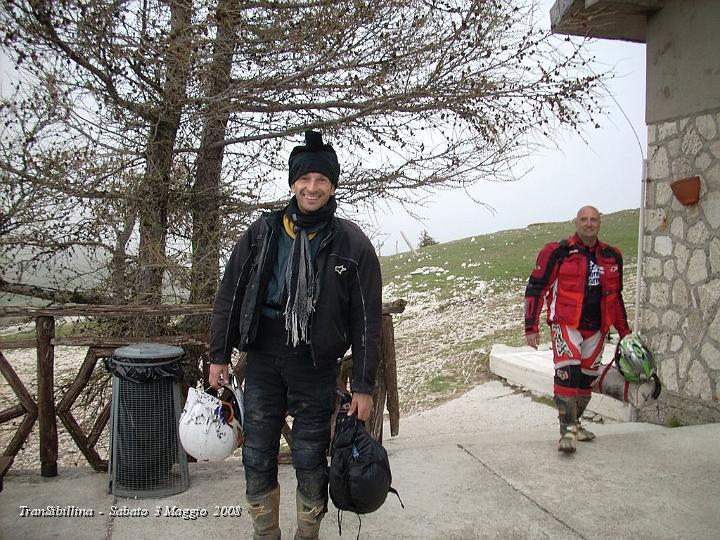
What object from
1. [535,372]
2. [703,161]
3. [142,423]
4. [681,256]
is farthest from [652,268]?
[142,423]

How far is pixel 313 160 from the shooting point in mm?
2916

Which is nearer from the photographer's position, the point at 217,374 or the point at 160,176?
the point at 217,374

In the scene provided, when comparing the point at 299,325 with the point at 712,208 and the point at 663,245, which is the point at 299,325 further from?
the point at 663,245

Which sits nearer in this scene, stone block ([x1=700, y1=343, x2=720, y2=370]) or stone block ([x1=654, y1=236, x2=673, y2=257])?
stone block ([x1=700, y1=343, x2=720, y2=370])

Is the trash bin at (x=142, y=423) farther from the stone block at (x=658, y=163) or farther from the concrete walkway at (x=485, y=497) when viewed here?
the stone block at (x=658, y=163)

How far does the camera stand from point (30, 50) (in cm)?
554

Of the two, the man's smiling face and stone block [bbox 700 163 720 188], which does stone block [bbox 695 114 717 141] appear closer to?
stone block [bbox 700 163 720 188]

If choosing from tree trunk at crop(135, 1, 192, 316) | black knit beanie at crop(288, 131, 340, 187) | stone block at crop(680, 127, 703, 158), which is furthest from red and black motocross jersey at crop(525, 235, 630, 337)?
tree trunk at crop(135, 1, 192, 316)

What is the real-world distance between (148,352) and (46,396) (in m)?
0.90

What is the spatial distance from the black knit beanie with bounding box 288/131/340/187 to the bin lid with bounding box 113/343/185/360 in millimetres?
1449

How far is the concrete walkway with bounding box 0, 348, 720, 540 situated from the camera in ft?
10.8

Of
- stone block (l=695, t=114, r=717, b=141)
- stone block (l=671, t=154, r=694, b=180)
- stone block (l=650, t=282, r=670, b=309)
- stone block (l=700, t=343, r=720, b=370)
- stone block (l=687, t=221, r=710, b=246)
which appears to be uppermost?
stone block (l=695, t=114, r=717, b=141)

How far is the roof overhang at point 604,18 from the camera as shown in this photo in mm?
5992

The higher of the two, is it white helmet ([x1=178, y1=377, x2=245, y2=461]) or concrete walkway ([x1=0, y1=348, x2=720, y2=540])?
white helmet ([x1=178, y1=377, x2=245, y2=461])
